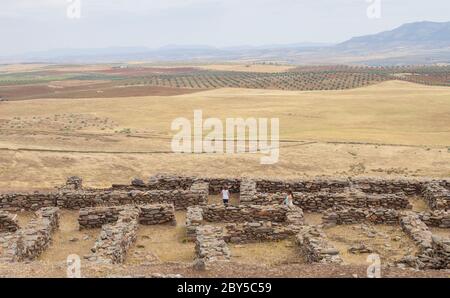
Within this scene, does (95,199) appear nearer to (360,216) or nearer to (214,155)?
(360,216)

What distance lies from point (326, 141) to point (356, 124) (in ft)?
44.7

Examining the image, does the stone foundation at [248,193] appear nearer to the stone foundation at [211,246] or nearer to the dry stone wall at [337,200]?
the dry stone wall at [337,200]

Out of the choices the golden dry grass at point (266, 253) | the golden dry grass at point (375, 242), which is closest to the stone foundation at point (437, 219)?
the golden dry grass at point (375, 242)

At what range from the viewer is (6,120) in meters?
54.7

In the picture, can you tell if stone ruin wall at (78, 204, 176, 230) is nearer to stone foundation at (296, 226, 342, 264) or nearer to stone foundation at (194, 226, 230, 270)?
stone foundation at (194, 226, 230, 270)

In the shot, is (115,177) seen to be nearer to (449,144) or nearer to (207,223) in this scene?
(207,223)

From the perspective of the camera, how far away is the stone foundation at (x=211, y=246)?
13.0 meters

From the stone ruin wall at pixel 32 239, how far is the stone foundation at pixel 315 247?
315 inches

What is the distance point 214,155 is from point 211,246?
2221cm

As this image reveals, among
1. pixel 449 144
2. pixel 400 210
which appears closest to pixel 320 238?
pixel 400 210
